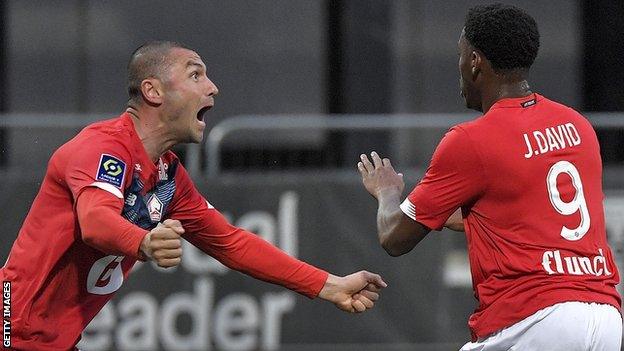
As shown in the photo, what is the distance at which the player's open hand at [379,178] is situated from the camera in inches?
218

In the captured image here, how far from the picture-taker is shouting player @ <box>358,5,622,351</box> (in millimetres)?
4996

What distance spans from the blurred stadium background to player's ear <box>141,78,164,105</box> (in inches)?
165

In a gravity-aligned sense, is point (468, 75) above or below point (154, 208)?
above

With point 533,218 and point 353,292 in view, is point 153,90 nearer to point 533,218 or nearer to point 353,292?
point 353,292

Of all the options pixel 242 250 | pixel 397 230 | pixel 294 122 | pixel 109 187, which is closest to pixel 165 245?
pixel 109 187

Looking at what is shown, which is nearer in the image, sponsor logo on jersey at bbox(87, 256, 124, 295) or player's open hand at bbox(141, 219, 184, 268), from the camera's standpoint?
player's open hand at bbox(141, 219, 184, 268)

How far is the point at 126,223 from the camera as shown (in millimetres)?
4766

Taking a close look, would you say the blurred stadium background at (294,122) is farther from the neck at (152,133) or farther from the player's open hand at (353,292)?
the neck at (152,133)

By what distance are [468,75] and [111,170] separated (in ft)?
4.73

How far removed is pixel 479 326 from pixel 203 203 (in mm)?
1393

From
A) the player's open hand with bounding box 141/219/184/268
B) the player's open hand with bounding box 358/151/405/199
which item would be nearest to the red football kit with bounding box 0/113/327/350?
the player's open hand with bounding box 141/219/184/268

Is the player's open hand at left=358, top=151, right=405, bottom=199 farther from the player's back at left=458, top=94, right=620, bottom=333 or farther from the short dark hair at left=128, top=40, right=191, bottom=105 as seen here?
the short dark hair at left=128, top=40, right=191, bottom=105

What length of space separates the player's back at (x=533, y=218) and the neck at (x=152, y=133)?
1233 mm

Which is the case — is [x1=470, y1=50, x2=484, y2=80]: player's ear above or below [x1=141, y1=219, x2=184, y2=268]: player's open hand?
above
